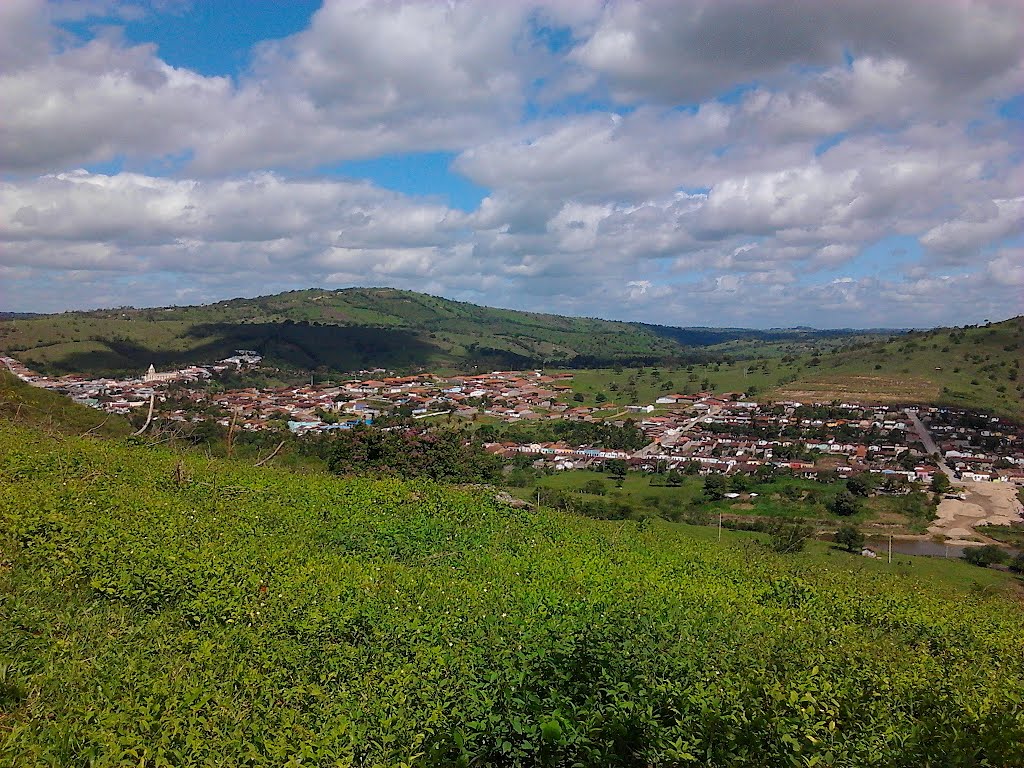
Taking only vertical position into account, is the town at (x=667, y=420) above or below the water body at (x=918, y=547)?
above

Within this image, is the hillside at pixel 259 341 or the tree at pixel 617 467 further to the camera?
the hillside at pixel 259 341

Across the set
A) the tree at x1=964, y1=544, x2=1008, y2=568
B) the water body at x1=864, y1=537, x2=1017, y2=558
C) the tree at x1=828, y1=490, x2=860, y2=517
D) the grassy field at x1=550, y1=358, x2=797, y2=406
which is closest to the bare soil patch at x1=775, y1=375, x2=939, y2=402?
the grassy field at x1=550, y1=358, x2=797, y2=406

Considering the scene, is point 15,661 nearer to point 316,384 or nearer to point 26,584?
point 26,584

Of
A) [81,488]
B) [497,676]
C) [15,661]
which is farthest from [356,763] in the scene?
[81,488]

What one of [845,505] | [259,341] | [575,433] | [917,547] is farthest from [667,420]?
[259,341]

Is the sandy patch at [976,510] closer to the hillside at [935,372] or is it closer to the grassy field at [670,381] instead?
the hillside at [935,372]

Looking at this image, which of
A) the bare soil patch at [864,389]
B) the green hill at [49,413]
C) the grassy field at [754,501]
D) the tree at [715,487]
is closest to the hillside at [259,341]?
the bare soil patch at [864,389]
